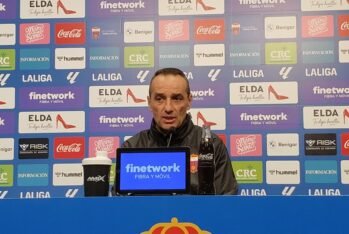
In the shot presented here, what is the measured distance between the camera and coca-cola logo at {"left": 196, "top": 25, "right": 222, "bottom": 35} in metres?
3.10

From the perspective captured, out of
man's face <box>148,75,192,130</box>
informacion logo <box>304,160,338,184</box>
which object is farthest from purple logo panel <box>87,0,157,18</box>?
→ informacion logo <box>304,160,338,184</box>

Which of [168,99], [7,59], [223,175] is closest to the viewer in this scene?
[223,175]

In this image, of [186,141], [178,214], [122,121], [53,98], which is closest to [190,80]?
[122,121]

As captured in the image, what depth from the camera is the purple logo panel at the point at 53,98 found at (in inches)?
123

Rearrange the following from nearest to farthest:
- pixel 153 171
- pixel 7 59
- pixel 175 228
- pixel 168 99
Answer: pixel 175 228 → pixel 153 171 → pixel 168 99 → pixel 7 59

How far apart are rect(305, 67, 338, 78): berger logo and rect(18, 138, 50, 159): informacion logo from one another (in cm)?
156

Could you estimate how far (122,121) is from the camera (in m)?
3.10

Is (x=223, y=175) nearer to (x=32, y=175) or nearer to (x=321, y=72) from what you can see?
(x=321, y=72)

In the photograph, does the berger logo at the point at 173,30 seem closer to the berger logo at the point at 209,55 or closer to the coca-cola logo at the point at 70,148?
the berger logo at the point at 209,55

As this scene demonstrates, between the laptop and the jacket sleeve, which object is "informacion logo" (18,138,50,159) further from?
the laptop

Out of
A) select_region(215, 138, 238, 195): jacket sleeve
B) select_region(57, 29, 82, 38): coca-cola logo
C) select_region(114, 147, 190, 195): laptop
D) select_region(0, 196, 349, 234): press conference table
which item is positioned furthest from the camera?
select_region(57, 29, 82, 38): coca-cola logo

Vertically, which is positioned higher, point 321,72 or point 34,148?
point 321,72

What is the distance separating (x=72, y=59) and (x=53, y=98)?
26cm

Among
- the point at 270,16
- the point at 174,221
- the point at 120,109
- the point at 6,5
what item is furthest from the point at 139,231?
the point at 6,5
